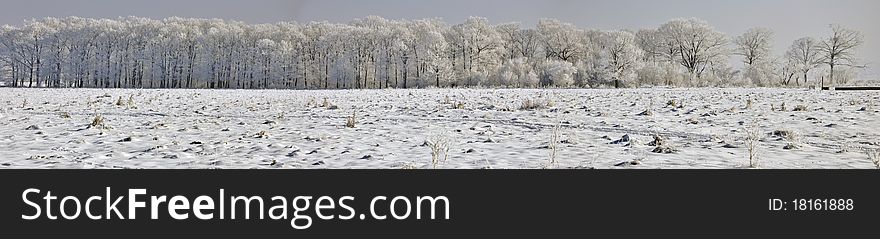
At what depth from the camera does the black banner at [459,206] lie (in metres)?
5.21

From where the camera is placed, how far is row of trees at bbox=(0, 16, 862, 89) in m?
70.8

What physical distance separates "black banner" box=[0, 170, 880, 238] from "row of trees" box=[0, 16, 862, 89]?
6235cm

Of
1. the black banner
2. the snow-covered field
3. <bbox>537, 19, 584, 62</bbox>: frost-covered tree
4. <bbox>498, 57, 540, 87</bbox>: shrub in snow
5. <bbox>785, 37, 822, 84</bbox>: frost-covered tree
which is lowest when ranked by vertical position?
the black banner

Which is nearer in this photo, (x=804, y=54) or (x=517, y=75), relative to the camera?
(x=517, y=75)

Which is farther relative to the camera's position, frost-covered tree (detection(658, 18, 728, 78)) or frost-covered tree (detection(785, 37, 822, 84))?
frost-covered tree (detection(658, 18, 728, 78))

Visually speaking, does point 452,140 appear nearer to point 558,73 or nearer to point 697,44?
point 558,73

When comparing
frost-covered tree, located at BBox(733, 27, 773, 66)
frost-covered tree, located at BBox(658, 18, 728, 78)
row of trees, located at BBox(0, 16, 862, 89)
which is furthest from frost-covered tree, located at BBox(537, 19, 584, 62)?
frost-covered tree, located at BBox(733, 27, 773, 66)

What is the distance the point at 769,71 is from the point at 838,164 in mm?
61894

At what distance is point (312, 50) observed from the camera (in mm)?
85250

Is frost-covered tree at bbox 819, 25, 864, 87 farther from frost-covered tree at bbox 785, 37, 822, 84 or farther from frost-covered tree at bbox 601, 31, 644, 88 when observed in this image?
frost-covered tree at bbox 601, 31, 644, 88

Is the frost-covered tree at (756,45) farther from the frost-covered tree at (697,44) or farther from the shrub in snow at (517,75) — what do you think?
the shrub in snow at (517,75)

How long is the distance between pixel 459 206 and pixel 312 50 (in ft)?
271

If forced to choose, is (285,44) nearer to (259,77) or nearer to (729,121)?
(259,77)

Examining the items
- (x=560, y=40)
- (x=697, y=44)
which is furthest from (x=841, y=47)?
(x=560, y=40)
